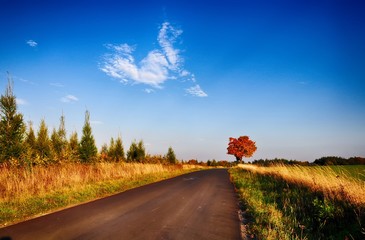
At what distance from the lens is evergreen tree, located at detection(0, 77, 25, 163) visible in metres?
16.2

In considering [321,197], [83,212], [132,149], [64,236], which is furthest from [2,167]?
[132,149]

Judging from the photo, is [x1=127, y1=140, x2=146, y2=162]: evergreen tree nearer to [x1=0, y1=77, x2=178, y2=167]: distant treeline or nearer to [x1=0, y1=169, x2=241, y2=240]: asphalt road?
[x1=0, y1=77, x2=178, y2=167]: distant treeline

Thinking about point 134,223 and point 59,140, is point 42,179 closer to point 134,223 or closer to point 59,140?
point 134,223

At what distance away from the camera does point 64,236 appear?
5234 millimetres

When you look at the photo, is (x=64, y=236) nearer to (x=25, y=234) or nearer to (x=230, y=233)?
(x=25, y=234)

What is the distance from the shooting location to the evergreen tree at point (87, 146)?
1032 inches

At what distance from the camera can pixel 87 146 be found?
1046 inches

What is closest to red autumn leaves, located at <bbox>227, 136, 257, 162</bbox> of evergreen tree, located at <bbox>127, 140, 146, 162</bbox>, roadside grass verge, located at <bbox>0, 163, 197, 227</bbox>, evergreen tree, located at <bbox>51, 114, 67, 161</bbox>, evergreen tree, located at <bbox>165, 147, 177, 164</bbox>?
evergreen tree, located at <bbox>165, 147, 177, 164</bbox>

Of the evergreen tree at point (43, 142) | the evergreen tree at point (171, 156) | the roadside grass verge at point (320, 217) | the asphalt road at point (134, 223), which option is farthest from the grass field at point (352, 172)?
the evergreen tree at point (171, 156)

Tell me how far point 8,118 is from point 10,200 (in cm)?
1078

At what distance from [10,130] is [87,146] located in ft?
33.7

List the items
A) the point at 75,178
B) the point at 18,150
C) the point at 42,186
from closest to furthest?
the point at 42,186 → the point at 75,178 → the point at 18,150

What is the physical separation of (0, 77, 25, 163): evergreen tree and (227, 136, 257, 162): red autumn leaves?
259 ft

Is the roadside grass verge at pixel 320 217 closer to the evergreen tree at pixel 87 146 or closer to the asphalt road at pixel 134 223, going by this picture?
the asphalt road at pixel 134 223
